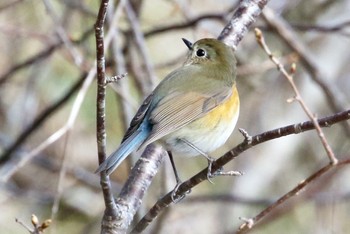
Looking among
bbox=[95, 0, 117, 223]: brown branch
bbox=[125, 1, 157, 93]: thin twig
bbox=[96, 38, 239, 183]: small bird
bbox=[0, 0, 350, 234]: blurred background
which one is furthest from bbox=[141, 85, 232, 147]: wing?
bbox=[0, 0, 350, 234]: blurred background

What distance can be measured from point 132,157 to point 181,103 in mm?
1244

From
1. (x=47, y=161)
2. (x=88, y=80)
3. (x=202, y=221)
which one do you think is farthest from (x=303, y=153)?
(x=88, y=80)

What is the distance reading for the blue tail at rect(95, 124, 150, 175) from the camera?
2.77m

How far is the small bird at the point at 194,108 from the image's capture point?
331 cm

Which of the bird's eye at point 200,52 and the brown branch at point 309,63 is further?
the brown branch at point 309,63

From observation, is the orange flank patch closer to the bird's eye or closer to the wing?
the wing

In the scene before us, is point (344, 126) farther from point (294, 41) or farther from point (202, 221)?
point (202, 221)

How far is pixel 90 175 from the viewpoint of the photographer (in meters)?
5.78

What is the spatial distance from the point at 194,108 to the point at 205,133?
0.15 m

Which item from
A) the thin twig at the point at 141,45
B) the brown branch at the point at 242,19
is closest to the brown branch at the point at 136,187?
the brown branch at the point at 242,19

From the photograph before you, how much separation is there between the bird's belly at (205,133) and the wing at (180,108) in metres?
0.03

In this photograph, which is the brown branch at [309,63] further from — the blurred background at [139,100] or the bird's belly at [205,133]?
the bird's belly at [205,133]

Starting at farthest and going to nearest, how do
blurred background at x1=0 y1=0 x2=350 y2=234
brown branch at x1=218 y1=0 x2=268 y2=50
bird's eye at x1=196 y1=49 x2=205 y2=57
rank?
blurred background at x1=0 y1=0 x2=350 y2=234
brown branch at x1=218 y1=0 x2=268 y2=50
bird's eye at x1=196 y1=49 x2=205 y2=57

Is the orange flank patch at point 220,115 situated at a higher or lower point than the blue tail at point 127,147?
higher
